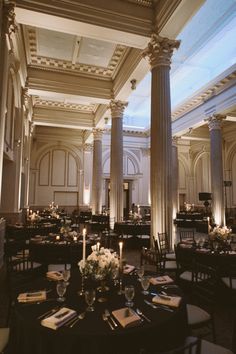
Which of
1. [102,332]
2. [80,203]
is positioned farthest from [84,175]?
[102,332]

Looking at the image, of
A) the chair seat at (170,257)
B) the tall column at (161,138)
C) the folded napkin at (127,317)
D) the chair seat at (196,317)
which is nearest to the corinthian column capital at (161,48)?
the tall column at (161,138)

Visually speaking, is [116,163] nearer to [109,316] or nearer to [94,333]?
[109,316]

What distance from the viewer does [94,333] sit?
1.58 metres

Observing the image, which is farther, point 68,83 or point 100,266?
point 68,83

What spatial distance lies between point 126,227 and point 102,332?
6.58 meters

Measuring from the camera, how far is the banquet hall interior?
6.15ft

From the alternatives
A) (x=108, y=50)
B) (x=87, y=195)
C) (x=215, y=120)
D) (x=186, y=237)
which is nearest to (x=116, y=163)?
(x=186, y=237)

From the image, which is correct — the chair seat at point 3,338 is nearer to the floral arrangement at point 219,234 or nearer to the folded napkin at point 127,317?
the folded napkin at point 127,317

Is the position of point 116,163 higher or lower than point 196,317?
higher

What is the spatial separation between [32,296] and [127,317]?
2.83 ft

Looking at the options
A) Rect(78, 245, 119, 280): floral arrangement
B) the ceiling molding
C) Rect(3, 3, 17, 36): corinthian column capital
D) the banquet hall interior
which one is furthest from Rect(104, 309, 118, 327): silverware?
the ceiling molding

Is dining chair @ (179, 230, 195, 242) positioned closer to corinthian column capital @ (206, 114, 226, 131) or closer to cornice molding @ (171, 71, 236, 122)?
corinthian column capital @ (206, 114, 226, 131)

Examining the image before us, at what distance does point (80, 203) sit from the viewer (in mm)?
15852

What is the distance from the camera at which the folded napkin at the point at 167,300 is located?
2.02 meters
